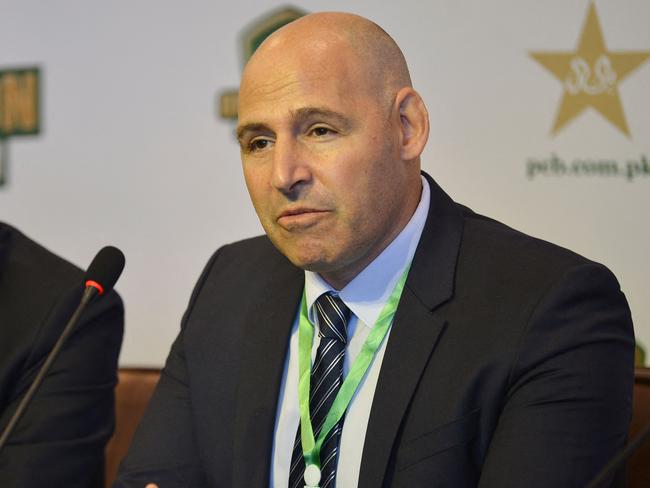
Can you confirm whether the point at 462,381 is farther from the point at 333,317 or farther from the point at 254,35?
the point at 254,35

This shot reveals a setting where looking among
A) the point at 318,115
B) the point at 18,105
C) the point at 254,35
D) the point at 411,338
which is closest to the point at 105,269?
the point at 318,115

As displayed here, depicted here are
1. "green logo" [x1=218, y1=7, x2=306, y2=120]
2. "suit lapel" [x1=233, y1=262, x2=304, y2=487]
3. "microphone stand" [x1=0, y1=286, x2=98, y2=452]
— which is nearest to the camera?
"microphone stand" [x1=0, y1=286, x2=98, y2=452]

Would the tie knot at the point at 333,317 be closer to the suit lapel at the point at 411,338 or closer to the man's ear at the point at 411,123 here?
the suit lapel at the point at 411,338

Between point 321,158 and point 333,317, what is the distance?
346 millimetres

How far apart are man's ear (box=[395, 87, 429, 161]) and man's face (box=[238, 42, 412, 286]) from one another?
0.03 meters

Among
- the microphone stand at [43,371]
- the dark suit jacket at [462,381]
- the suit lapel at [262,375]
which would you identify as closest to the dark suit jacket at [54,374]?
the dark suit jacket at [462,381]

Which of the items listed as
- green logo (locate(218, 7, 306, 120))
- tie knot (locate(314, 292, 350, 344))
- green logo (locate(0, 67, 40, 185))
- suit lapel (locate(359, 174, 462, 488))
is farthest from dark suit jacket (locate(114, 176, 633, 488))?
green logo (locate(0, 67, 40, 185))

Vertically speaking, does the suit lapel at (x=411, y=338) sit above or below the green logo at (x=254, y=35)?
below

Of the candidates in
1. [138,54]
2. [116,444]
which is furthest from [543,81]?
[116,444]

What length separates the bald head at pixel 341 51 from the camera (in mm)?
1935

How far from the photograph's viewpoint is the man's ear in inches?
78.8

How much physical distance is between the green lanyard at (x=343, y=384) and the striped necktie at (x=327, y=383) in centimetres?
1

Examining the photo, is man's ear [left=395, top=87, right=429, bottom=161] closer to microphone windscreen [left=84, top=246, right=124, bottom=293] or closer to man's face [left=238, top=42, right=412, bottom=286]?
man's face [left=238, top=42, right=412, bottom=286]

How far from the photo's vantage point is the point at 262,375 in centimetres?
211
